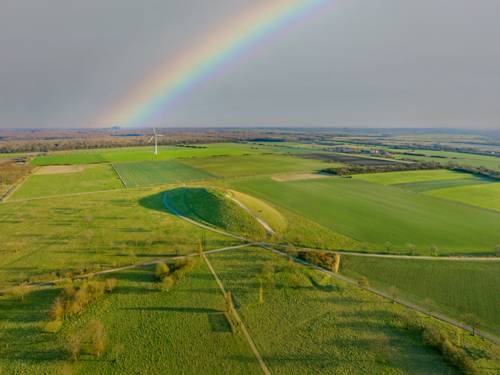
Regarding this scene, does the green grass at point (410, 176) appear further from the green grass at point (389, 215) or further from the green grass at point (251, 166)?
the green grass at point (251, 166)

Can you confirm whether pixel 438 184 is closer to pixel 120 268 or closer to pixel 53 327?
pixel 120 268

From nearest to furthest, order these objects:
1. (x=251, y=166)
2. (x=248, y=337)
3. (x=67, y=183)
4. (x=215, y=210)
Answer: (x=248, y=337), (x=215, y=210), (x=67, y=183), (x=251, y=166)

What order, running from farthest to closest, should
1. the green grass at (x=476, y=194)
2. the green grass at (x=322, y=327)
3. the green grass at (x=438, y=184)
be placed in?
1. the green grass at (x=438, y=184)
2. the green grass at (x=476, y=194)
3. the green grass at (x=322, y=327)

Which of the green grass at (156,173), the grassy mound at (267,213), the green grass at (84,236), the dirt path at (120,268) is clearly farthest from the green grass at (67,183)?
the dirt path at (120,268)

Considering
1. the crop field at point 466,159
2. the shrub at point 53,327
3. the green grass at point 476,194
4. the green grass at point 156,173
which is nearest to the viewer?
the shrub at point 53,327

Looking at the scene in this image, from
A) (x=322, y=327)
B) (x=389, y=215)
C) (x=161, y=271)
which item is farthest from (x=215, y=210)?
(x=389, y=215)

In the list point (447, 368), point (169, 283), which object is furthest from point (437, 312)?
point (169, 283)
